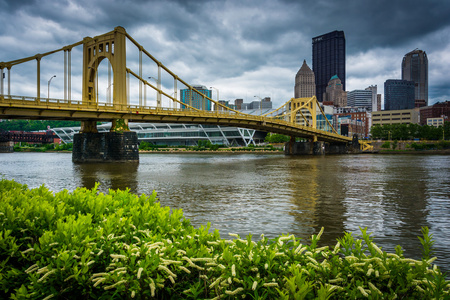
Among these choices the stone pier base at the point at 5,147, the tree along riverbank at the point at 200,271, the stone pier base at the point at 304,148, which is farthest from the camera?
the stone pier base at the point at 5,147

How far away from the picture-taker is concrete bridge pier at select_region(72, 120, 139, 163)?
157ft

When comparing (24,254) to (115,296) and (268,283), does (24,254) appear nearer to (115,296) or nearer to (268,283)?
(115,296)

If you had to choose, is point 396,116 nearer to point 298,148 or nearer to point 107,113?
point 298,148

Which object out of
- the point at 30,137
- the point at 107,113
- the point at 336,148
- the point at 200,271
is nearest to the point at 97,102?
the point at 107,113

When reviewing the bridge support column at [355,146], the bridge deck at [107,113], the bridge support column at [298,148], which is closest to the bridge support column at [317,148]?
the bridge support column at [298,148]

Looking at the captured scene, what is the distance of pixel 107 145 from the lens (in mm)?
48562

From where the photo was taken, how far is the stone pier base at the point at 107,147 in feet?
157

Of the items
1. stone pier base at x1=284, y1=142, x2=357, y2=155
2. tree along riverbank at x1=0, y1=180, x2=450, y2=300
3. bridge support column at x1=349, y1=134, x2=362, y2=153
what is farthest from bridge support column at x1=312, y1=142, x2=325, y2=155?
tree along riverbank at x1=0, y1=180, x2=450, y2=300

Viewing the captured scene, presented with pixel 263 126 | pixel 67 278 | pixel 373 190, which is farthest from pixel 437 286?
pixel 263 126

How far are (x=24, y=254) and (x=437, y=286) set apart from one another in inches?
137

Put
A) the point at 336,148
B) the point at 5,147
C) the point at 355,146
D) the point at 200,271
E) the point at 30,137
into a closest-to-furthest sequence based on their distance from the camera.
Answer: the point at 200,271 → the point at 336,148 → the point at 355,146 → the point at 5,147 → the point at 30,137

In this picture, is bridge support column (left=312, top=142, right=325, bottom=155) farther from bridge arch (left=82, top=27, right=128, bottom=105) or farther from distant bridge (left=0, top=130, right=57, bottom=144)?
distant bridge (left=0, top=130, right=57, bottom=144)

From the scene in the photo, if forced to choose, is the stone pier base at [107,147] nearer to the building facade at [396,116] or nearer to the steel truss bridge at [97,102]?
the steel truss bridge at [97,102]

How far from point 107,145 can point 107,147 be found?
29 cm
